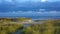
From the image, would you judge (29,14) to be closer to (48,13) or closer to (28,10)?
(28,10)

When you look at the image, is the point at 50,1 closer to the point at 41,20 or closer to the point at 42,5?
the point at 42,5

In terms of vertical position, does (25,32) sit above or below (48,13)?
below

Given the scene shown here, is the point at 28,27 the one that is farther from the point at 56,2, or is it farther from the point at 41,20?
the point at 56,2

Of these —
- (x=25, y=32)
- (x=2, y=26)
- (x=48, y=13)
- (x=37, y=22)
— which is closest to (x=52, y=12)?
(x=48, y=13)

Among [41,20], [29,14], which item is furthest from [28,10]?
[41,20]

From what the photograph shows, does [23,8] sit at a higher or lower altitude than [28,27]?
higher

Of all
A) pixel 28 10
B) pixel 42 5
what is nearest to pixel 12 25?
pixel 28 10

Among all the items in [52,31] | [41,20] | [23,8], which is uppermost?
[23,8]
